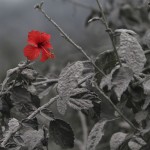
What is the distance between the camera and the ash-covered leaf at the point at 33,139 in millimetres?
1271

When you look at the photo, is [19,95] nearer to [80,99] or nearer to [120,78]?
[80,99]

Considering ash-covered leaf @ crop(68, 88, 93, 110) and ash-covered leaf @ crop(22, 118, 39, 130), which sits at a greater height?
ash-covered leaf @ crop(22, 118, 39, 130)

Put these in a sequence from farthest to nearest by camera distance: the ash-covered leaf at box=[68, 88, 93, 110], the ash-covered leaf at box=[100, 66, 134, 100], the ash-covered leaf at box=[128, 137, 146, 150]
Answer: the ash-covered leaf at box=[128, 137, 146, 150]
the ash-covered leaf at box=[68, 88, 93, 110]
the ash-covered leaf at box=[100, 66, 134, 100]

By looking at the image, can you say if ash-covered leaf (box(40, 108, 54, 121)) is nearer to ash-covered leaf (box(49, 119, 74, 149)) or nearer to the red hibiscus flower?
ash-covered leaf (box(49, 119, 74, 149))

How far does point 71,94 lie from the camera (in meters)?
1.32

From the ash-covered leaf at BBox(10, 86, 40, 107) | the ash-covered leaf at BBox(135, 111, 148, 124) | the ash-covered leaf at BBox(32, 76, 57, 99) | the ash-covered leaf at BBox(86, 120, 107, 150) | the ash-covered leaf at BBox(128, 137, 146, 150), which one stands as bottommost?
the ash-covered leaf at BBox(128, 137, 146, 150)

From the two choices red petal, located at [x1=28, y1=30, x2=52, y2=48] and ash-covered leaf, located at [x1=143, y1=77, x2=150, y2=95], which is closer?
ash-covered leaf, located at [x1=143, y1=77, x2=150, y2=95]

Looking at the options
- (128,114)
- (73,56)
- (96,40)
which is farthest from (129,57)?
(96,40)

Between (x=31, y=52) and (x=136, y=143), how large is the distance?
0.39 meters

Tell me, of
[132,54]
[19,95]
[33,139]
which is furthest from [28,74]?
[132,54]

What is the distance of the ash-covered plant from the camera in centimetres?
125

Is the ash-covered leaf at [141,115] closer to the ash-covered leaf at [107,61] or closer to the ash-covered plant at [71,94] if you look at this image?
the ash-covered plant at [71,94]


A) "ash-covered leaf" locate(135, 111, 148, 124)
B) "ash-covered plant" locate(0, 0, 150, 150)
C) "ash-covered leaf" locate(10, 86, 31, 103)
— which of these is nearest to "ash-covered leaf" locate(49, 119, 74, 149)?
"ash-covered plant" locate(0, 0, 150, 150)

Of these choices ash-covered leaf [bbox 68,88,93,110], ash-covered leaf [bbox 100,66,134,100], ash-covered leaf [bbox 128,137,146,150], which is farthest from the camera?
ash-covered leaf [bbox 128,137,146,150]
